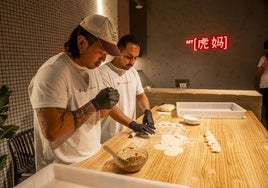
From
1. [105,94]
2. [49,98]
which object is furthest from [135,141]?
[49,98]

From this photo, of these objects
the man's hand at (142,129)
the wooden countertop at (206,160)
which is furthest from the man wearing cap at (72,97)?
the man's hand at (142,129)

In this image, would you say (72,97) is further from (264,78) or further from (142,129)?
(264,78)

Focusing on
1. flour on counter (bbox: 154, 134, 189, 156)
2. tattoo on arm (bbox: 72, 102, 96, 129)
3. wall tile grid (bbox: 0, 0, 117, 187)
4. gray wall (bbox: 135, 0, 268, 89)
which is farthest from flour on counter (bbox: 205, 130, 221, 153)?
gray wall (bbox: 135, 0, 268, 89)

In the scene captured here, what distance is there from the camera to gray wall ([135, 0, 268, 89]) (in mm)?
5137

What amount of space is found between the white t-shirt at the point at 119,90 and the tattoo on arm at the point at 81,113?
89 cm

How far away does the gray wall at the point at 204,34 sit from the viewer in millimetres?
5137

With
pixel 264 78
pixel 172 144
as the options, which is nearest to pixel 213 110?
pixel 172 144

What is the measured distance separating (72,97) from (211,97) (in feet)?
6.56

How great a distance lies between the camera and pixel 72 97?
141 cm

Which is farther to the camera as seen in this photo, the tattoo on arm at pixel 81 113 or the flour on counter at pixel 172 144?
the flour on counter at pixel 172 144

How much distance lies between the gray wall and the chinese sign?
96 millimetres

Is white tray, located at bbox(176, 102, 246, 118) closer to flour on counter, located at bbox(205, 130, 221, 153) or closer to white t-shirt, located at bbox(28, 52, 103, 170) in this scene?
flour on counter, located at bbox(205, 130, 221, 153)

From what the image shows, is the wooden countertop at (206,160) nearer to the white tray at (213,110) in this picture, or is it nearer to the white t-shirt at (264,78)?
the white tray at (213,110)

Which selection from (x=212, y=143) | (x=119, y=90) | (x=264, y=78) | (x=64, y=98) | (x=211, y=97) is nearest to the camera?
(x=64, y=98)
